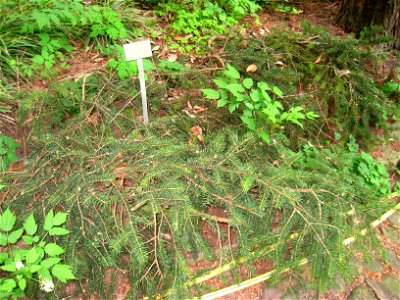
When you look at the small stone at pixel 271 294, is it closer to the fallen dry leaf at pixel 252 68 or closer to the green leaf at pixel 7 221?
the green leaf at pixel 7 221

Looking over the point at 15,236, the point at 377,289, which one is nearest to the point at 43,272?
the point at 15,236

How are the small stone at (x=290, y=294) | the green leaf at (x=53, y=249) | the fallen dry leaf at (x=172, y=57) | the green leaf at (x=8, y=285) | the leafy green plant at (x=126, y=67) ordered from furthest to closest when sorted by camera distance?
the fallen dry leaf at (x=172, y=57) → the leafy green plant at (x=126, y=67) → the small stone at (x=290, y=294) → the green leaf at (x=53, y=249) → the green leaf at (x=8, y=285)

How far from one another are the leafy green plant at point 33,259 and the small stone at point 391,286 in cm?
201

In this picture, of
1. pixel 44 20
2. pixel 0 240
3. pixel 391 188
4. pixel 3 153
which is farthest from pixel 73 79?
pixel 391 188

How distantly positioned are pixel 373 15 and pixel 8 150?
3.61 metres

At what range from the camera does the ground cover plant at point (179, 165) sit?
1.84m

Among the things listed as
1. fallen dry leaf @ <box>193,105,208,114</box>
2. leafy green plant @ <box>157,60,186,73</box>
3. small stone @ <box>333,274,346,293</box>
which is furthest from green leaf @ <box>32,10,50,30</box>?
small stone @ <box>333,274,346,293</box>

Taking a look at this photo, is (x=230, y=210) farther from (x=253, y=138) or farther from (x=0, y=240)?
(x=0, y=240)

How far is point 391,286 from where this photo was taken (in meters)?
2.32

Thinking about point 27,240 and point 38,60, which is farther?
point 38,60

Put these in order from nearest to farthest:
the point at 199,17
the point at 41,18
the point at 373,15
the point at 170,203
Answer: the point at 170,203 < the point at 41,18 < the point at 373,15 < the point at 199,17

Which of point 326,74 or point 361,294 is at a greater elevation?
point 326,74

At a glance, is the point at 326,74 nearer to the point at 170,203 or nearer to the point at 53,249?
the point at 170,203

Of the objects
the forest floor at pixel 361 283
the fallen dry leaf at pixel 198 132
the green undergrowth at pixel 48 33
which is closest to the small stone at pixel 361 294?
the forest floor at pixel 361 283
